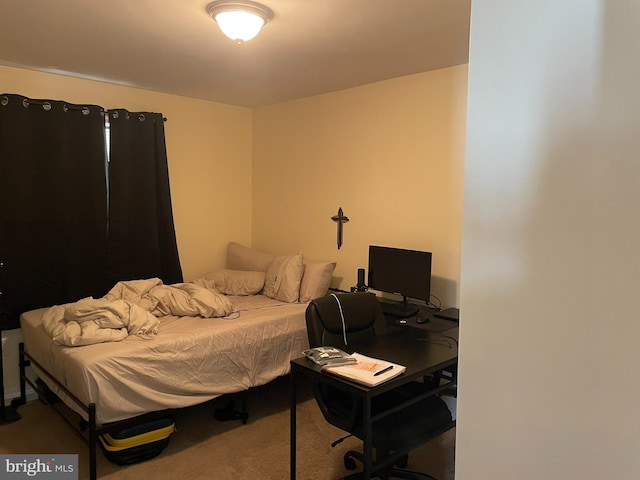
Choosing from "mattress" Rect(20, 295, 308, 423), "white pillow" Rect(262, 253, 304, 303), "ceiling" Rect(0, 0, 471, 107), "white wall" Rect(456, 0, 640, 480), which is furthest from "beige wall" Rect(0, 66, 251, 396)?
"white wall" Rect(456, 0, 640, 480)

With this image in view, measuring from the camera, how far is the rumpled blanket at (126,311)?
2787mm

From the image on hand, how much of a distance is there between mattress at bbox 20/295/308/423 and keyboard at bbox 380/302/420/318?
0.64 metres

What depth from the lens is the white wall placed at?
1.78ft

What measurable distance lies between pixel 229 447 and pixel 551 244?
110 inches

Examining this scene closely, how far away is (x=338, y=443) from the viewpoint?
2.91 m

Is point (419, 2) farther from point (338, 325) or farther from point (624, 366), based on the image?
point (624, 366)

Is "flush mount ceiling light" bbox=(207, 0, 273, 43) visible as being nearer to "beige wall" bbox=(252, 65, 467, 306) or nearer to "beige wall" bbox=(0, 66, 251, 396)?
"beige wall" bbox=(252, 65, 467, 306)

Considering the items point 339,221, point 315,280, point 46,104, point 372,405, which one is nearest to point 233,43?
point 46,104

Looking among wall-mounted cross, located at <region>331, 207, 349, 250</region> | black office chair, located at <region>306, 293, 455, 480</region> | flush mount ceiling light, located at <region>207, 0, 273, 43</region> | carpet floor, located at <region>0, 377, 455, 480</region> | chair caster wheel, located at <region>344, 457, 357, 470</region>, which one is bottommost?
carpet floor, located at <region>0, 377, 455, 480</region>

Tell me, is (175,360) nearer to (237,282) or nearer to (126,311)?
(126,311)

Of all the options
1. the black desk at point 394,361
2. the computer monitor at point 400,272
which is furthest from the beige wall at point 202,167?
the black desk at point 394,361

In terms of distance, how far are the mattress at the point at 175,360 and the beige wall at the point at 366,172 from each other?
948 millimetres

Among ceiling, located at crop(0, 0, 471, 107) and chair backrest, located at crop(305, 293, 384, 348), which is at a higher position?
ceiling, located at crop(0, 0, 471, 107)

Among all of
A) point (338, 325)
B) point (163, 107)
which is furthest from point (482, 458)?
point (163, 107)
